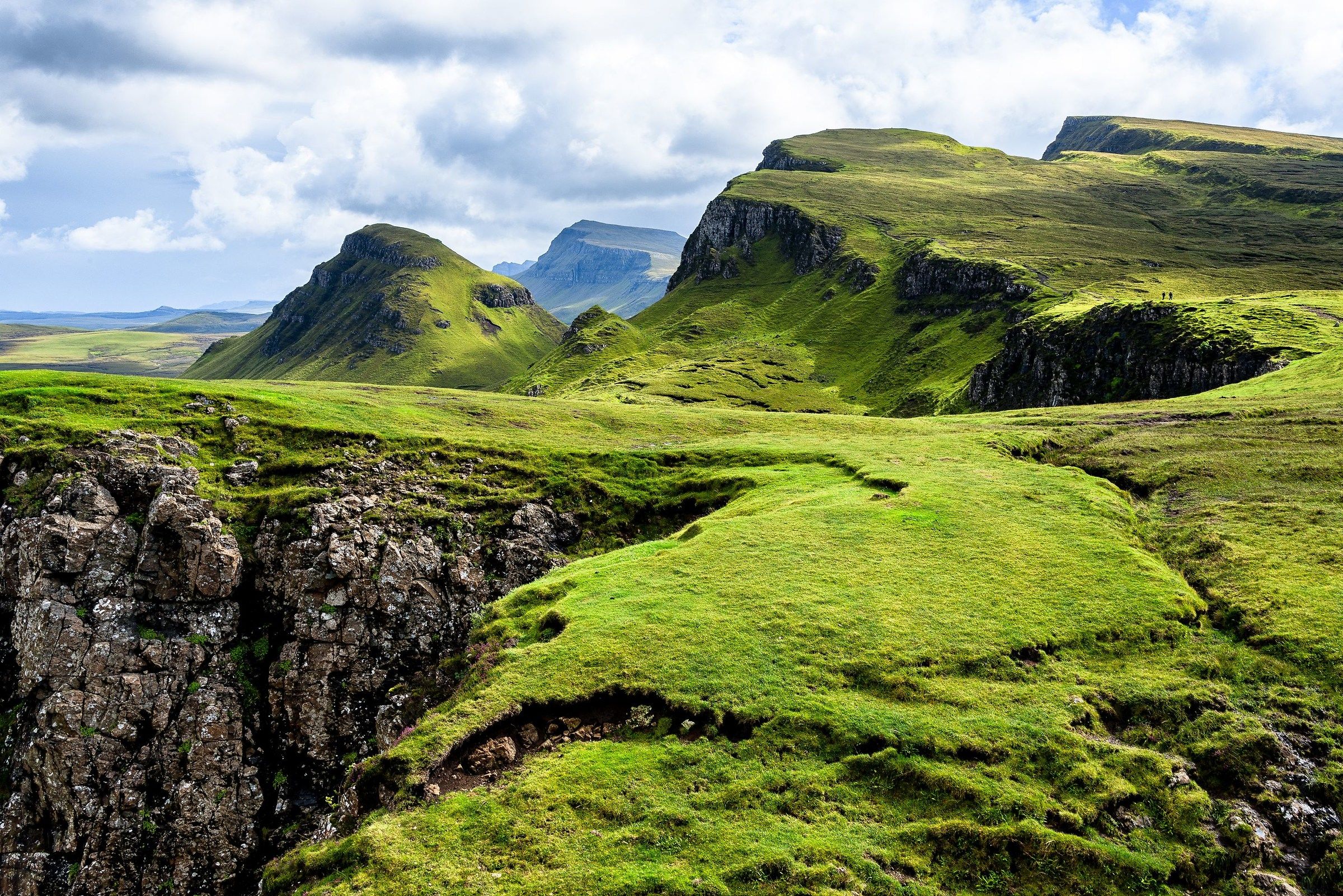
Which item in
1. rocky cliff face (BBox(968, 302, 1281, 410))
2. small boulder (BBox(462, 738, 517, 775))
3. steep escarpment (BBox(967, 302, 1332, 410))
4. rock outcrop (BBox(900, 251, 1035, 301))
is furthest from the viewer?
rock outcrop (BBox(900, 251, 1035, 301))

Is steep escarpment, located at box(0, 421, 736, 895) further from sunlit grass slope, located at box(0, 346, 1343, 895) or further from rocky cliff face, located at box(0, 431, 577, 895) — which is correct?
sunlit grass slope, located at box(0, 346, 1343, 895)

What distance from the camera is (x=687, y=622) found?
27484mm

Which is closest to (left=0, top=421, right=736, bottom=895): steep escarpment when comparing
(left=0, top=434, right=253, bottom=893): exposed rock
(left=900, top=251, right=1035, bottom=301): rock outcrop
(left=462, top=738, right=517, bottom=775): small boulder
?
(left=0, top=434, right=253, bottom=893): exposed rock

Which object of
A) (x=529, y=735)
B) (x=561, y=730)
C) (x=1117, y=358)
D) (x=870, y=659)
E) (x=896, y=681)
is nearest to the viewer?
(x=896, y=681)

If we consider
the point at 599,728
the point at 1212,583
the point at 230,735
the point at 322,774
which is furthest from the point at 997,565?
the point at 230,735

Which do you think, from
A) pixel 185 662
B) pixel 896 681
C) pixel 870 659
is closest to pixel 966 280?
pixel 870 659

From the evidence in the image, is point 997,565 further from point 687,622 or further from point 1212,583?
A: point 687,622

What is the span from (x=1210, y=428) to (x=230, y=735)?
66.8 m

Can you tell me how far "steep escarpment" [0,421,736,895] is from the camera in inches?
1048

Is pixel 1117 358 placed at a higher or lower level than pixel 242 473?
higher

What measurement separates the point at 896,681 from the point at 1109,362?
111 meters

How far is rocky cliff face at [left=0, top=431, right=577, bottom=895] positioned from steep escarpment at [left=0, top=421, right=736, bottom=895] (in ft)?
0.27

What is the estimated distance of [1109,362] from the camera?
110 m

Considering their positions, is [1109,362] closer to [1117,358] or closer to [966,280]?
[1117,358]
